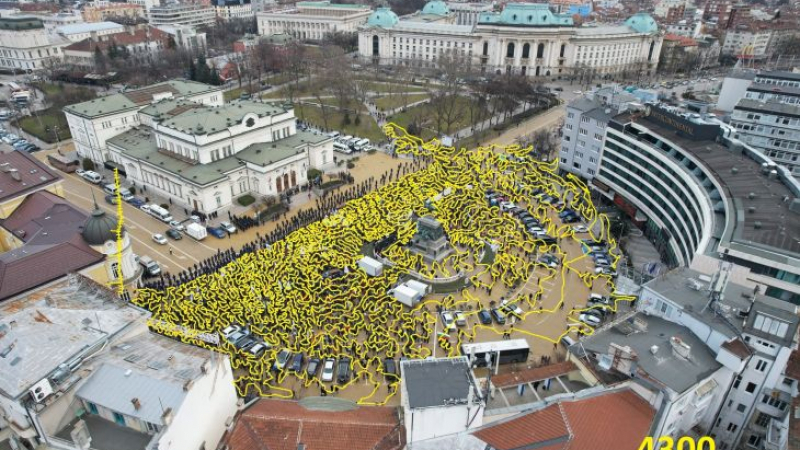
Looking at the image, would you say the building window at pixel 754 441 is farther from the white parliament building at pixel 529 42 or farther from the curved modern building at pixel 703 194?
the white parliament building at pixel 529 42

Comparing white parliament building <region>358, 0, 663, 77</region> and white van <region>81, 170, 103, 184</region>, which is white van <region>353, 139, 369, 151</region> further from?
white parliament building <region>358, 0, 663, 77</region>

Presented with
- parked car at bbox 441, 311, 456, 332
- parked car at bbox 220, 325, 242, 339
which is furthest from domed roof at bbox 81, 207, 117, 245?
parked car at bbox 441, 311, 456, 332

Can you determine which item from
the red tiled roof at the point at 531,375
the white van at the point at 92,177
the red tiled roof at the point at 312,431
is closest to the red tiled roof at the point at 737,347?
the red tiled roof at the point at 531,375

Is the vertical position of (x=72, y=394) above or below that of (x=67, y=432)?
above

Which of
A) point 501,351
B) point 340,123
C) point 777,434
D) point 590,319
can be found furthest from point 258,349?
point 340,123

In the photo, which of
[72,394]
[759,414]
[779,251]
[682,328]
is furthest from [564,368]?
[72,394]

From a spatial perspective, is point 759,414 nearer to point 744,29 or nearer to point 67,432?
point 67,432
